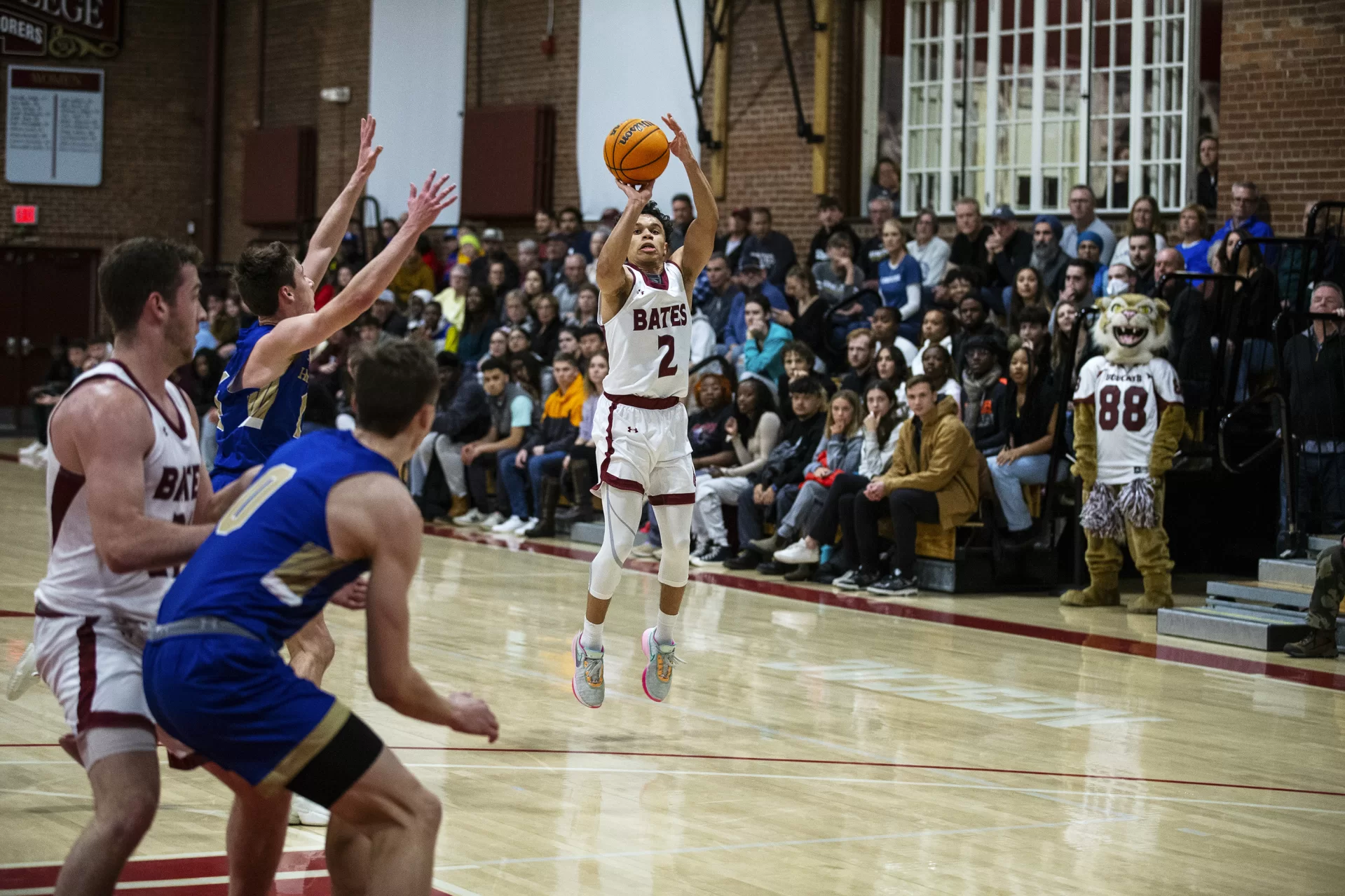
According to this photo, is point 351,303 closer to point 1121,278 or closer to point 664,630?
point 664,630

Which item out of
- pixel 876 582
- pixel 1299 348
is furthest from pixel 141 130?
pixel 1299 348

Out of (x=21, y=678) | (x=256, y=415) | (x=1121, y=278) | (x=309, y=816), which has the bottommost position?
(x=309, y=816)

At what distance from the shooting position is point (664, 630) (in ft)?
20.3

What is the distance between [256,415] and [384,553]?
6.34 feet

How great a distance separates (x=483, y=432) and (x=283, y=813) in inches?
393

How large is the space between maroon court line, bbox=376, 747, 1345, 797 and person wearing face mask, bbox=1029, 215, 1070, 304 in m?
6.23

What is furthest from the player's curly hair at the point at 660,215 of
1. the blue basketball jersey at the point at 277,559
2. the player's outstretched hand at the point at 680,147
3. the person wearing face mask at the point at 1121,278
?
the person wearing face mask at the point at 1121,278

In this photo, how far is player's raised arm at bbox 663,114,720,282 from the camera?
20.0 feet

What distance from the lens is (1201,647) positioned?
809 cm

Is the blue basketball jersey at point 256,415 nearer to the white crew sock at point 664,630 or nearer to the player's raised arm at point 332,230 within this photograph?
the player's raised arm at point 332,230

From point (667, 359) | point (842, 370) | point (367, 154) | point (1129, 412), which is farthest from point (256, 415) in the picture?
point (842, 370)

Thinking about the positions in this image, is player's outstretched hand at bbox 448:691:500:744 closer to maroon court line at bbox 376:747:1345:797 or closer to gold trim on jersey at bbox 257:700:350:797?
gold trim on jersey at bbox 257:700:350:797

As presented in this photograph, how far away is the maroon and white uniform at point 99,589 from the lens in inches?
125

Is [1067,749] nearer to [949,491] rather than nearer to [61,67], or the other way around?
[949,491]
